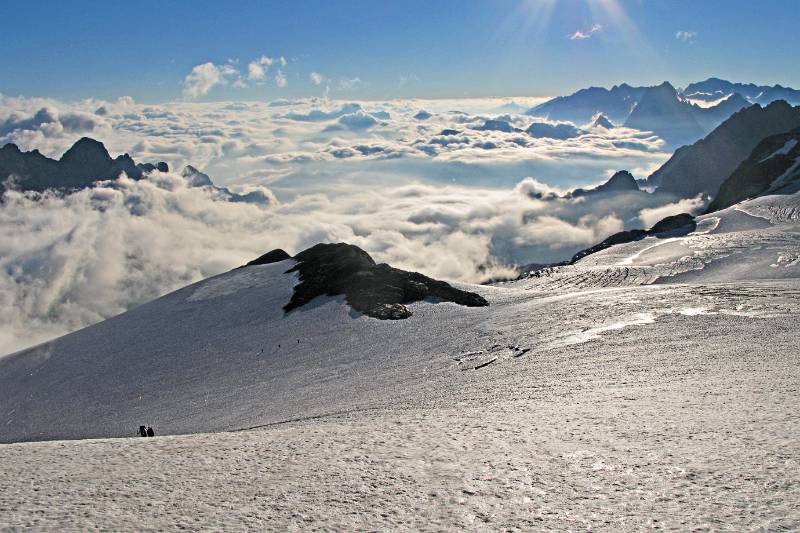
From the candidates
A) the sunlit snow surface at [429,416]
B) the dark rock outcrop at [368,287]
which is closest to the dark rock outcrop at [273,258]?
the dark rock outcrop at [368,287]

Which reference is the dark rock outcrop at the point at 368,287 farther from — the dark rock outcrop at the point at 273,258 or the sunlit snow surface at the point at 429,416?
the dark rock outcrop at the point at 273,258

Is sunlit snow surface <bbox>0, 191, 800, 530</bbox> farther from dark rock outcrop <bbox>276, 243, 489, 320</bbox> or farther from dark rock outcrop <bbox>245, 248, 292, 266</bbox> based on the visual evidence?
dark rock outcrop <bbox>245, 248, 292, 266</bbox>

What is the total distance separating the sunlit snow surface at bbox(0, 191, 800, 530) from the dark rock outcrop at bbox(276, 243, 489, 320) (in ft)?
6.27

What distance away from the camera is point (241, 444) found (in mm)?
17828

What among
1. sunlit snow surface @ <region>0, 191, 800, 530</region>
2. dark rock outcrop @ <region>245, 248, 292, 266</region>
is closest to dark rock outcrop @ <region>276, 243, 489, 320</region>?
sunlit snow surface @ <region>0, 191, 800, 530</region>

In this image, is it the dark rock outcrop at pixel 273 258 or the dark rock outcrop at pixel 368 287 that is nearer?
the dark rock outcrop at pixel 368 287

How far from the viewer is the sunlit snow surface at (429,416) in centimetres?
1239

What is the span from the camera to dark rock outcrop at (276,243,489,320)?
50312mm

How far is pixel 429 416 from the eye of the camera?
846 inches

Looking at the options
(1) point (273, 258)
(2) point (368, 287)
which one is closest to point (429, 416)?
(2) point (368, 287)

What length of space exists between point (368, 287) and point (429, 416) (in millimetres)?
32713

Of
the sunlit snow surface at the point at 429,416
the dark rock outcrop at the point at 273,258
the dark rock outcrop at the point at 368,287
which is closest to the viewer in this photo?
the sunlit snow surface at the point at 429,416

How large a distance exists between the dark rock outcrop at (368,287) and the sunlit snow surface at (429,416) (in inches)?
75.2

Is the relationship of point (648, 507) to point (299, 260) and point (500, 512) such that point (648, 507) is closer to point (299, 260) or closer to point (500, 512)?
point (500, 512)
